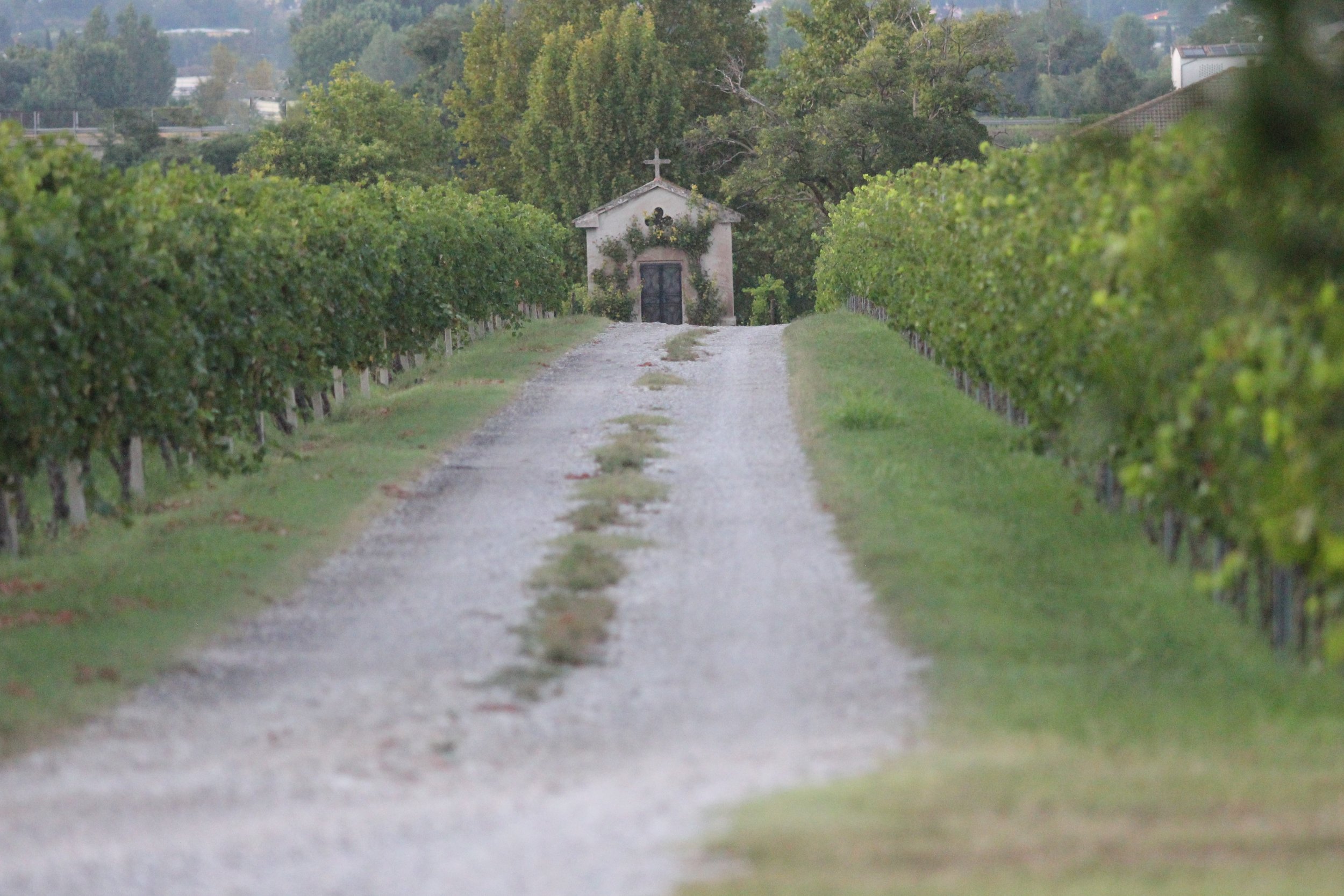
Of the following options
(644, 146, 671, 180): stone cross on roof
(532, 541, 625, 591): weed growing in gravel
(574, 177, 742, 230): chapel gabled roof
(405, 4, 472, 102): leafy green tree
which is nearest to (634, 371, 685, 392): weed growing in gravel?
(532, 541, 625, 591): weed growing in gravel

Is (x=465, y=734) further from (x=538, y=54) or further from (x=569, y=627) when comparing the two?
(x=538, y=54)

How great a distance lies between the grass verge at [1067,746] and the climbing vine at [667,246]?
3796 cm

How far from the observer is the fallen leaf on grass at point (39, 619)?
8969 mm

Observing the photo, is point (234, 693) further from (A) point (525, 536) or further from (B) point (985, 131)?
(B) point (985, 131)

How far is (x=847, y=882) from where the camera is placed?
5.22 metres

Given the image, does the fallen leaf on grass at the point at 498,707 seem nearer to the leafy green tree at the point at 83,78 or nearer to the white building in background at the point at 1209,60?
the white building in background at the point at 1209,60

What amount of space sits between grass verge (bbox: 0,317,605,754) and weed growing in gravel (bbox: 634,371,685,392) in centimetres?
369

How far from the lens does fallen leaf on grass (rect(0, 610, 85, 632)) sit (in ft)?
29.4

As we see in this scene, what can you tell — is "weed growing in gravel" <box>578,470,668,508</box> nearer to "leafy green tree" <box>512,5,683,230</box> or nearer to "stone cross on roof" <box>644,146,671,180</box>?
"stone cross on roof" <box>644,146,671,180</box>

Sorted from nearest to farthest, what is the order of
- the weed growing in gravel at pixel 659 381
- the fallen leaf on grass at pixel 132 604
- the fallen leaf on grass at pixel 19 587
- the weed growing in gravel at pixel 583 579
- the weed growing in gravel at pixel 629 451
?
the weed growing in gravel at pixel 583 579 < the fallen leaf on grass at pixel 132 604 < the fallen leaf on grass at pixel 19 587 < the weed growing in gravel at pixel 629 451 < the weed growing in gravel at pixel 659 381

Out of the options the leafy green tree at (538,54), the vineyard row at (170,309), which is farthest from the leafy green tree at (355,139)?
the vineyard row at (170,309)

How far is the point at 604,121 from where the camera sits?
2221 inches

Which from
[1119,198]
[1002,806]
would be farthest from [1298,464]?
[1119,198]

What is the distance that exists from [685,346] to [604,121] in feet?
95.8
